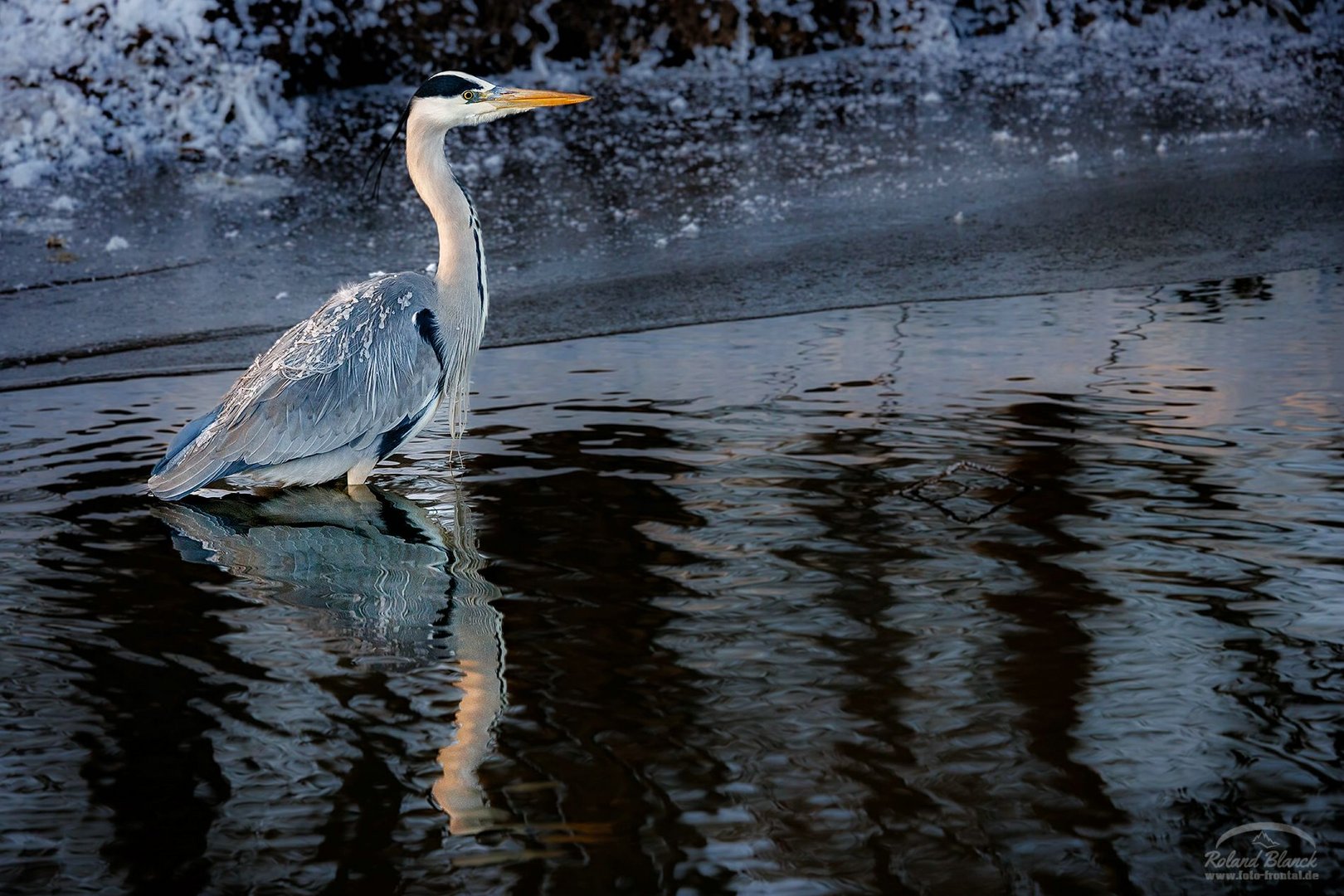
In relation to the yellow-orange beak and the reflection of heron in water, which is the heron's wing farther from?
the yellow-orange beak

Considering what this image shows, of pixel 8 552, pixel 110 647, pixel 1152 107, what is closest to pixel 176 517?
pixel 8 552

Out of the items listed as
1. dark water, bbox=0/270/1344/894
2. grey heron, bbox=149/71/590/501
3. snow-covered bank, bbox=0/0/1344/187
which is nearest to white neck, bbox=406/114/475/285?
grey heron, bbox=149/71/590/501

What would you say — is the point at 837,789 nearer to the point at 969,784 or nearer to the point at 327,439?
the point at 969,784

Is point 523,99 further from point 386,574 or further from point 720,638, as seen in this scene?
point 720,638

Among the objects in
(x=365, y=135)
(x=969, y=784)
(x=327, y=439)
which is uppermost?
(x=365, y=135)

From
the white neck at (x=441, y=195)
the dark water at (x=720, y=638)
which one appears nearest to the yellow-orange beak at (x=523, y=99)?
the white neck at (x=441, y=195)

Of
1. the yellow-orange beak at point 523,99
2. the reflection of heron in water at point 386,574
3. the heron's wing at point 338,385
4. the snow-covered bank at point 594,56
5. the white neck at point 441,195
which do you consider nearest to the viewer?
the reflection of heron in water at point 386,574

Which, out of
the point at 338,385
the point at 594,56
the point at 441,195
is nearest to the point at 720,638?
the point at 338,385

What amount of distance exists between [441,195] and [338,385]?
85cm

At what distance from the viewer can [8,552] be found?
180 inches

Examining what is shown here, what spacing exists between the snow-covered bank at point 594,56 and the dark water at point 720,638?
525cm

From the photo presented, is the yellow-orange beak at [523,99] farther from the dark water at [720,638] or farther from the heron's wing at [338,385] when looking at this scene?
the dark water at [720,638]

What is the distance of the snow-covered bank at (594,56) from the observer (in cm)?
1083

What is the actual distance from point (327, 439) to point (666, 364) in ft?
5.43
